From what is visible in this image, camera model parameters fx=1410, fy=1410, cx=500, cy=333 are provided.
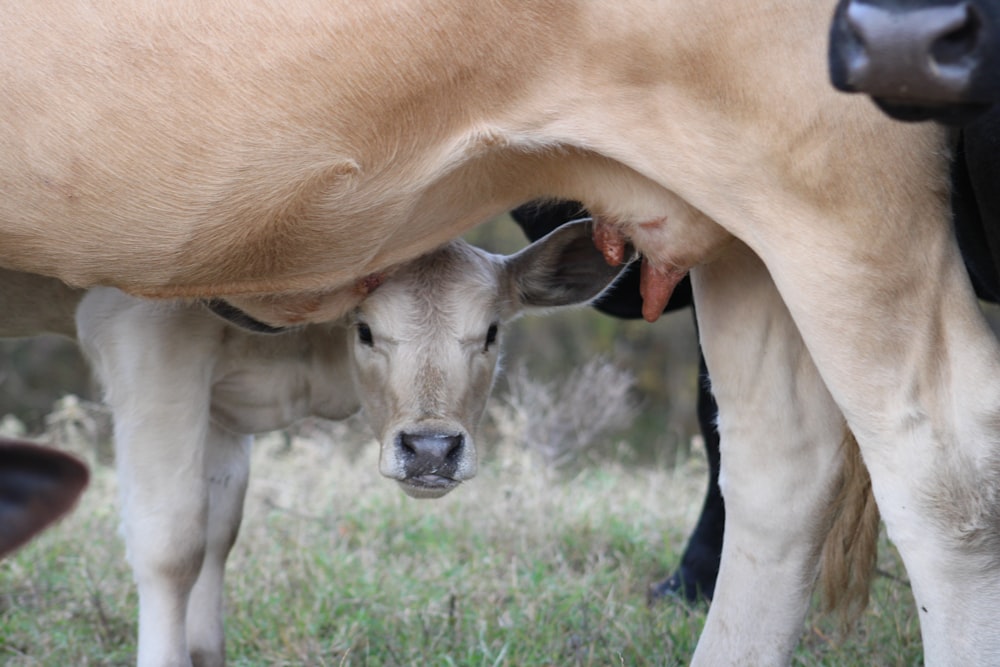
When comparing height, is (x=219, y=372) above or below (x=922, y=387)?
above

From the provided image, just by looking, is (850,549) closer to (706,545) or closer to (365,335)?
(706,545)

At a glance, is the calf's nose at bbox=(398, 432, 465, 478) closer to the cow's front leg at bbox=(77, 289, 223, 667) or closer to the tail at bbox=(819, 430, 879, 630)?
the cow's front leg at bbox=(77, 289, 223, 667)

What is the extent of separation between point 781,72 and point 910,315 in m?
0.58

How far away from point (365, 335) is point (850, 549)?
1559 mm

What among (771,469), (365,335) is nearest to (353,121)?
(365,335)

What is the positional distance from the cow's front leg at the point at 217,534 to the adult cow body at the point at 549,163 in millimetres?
1401

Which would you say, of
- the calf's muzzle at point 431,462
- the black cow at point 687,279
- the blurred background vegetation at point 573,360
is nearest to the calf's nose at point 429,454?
the calf's muzzle at point 431,462

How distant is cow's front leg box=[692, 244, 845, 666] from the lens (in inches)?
145

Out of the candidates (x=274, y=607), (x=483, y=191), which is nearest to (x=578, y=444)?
(x=274, y=607)

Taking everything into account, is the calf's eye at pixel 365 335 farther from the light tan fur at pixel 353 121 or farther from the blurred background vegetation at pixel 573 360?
the blurred background vegetation at pixel 573 360

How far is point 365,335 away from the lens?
431 cm

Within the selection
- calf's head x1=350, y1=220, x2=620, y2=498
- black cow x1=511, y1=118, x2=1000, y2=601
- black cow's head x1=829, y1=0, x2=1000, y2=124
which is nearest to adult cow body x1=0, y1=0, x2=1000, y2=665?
black cow x1=511, y1=118, x2=1000, y2=601

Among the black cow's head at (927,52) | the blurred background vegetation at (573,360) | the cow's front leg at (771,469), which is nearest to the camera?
the black cow's head at (927,52)

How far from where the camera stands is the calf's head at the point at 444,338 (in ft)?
12.8
